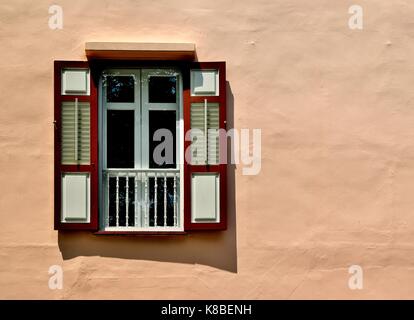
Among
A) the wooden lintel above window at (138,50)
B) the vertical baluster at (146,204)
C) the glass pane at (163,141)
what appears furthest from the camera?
the glass pane at (163,141)

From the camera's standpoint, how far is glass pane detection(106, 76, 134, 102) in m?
6.68

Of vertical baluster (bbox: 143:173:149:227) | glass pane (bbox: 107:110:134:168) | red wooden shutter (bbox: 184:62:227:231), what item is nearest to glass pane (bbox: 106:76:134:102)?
glass pane (bbox: 107:110:134:168)

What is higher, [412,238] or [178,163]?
[178,163]

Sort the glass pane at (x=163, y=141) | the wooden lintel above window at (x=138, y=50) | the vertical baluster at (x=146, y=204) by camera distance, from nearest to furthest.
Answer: the wooden lintel above window at (x=138, y=50) < the vertical baluster at (x=146, y=204) < the glass pane at (x=163, y=141)

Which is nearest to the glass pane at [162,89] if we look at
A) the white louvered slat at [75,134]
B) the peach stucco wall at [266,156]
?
the peach stucco wall at [266,156]

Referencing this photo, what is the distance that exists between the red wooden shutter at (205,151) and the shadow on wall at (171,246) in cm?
12

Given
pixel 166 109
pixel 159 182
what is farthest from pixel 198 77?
pixel 159 182

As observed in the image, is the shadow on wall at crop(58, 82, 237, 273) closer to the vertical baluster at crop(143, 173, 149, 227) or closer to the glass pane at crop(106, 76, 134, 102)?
the vertical baluster at crop(143, 173, 149, 227)

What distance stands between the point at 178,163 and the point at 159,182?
26 centimetres

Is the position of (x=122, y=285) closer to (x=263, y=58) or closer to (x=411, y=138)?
(x=263, y=58)

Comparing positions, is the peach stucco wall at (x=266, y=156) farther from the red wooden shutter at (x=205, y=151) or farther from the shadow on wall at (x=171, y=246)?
the red wooden shutter at (x=205, y=151)

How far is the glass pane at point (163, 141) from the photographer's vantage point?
21.9 feet

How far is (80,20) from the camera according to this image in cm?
659

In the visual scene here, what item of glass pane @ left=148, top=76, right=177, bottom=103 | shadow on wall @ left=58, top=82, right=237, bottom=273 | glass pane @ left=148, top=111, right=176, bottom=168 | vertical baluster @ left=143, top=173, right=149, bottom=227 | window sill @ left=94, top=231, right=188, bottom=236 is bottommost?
shadow on wall @ left=58, top=82, right=237, bottom=273
